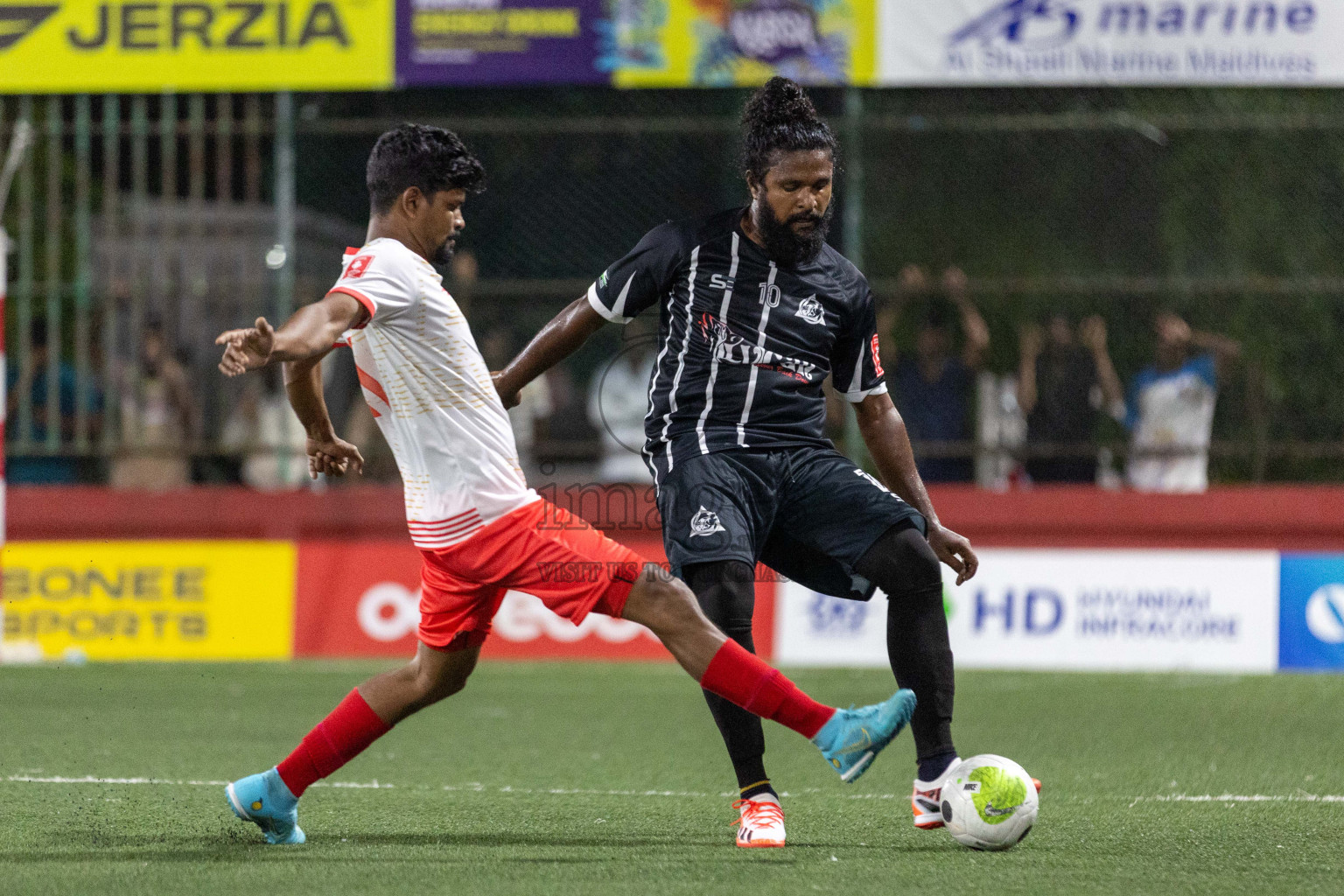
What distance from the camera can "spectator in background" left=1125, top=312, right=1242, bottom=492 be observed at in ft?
36.7

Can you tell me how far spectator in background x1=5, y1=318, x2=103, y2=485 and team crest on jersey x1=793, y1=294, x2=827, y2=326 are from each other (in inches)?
300

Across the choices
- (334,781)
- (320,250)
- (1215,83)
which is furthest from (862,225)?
(334,781)

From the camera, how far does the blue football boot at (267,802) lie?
4.75m

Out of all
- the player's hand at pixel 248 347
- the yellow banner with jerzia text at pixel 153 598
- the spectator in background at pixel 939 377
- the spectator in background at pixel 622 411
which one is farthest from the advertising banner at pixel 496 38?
the player's hand at pixel 248 347

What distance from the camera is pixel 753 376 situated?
16.5 feet

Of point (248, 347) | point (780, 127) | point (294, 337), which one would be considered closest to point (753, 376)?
point (780, 127)

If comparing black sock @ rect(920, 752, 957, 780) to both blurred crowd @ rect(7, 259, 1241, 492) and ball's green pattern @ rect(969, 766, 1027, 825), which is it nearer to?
ball's green pattern @ rect(969, 766, 1027, 825)

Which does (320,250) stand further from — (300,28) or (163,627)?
(163,627)

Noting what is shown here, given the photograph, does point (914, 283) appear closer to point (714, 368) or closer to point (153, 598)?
point (153, 598)

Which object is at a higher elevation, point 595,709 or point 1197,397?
point 1197,397

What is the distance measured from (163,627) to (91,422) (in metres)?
1.75

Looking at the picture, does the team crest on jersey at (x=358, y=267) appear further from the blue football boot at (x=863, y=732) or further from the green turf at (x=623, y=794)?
the blue football boot at (x=863, y=732)

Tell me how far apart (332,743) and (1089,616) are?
6725mm

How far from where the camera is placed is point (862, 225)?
12.5m
